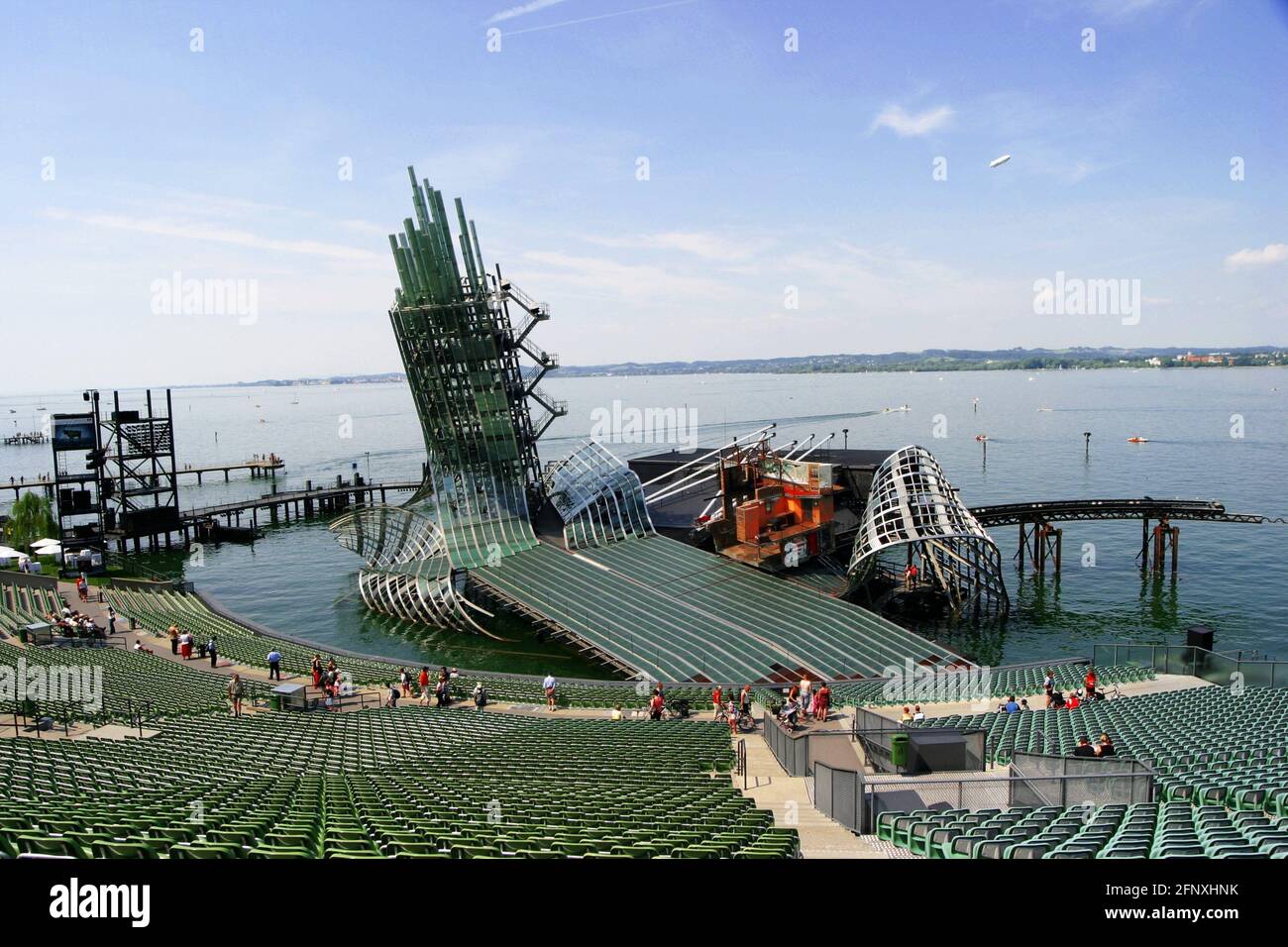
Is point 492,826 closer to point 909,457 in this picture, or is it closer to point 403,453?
point 909,457

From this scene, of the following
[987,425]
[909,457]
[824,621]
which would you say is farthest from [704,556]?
[987,425]

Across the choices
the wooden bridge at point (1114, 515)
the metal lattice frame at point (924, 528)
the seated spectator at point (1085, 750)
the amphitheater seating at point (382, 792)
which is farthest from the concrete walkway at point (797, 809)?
the wooden bridge at point (1114, 515)

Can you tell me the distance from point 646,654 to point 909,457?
2059 centimetres

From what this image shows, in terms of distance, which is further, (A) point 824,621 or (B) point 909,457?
(B) point 909,457

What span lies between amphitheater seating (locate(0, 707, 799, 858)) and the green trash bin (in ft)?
10.2

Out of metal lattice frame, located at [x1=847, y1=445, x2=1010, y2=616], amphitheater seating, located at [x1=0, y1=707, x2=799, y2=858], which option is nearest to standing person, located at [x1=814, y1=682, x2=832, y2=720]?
amphitheater seating, located at [x1=0, y1=707, x2=799, y2=858]

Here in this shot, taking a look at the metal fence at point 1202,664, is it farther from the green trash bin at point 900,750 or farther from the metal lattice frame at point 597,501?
the metal lattice frame at point 597,501

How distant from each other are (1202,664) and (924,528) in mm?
15600

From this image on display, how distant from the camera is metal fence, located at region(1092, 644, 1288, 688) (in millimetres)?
22656

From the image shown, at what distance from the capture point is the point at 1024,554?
196 ft

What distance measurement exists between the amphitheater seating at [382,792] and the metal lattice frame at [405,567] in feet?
67.5
